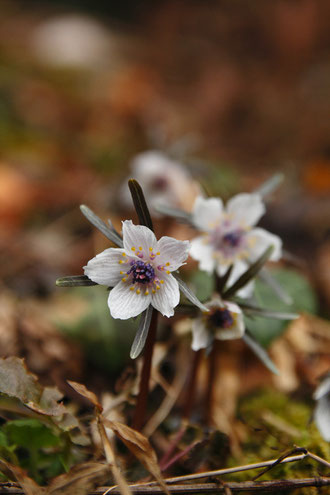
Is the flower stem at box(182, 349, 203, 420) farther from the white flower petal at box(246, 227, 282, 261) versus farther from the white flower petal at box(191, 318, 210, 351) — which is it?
the white flower petal at box(246, 227, 282, 261)

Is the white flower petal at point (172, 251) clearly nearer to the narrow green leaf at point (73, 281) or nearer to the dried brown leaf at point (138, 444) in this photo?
the narrow green leaf at point (73, 281)

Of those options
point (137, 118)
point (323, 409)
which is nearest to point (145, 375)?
point (323, 409)

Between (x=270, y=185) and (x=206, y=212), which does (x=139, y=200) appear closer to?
(x=206, y=212)

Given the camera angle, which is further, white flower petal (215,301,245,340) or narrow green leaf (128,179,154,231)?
white flower petal (215,301,245,340)

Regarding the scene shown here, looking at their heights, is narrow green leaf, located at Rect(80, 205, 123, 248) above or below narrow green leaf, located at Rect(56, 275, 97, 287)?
above

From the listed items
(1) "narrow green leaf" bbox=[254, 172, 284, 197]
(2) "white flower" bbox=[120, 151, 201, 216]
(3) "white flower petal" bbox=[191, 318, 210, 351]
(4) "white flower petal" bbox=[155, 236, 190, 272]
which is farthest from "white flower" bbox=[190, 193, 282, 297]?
(2) "white flower" bbox=[120, 151, 201, 216]
